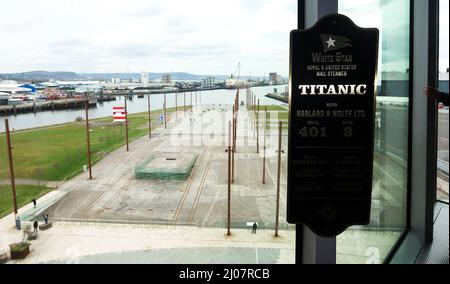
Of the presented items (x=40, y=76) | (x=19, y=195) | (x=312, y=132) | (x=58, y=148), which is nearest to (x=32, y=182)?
(x=19, y=195)

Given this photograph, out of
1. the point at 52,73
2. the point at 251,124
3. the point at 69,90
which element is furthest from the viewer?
the point at 251,124

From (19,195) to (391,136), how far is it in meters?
3.54

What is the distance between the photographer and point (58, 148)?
538 centimetres

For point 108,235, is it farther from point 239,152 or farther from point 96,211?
point 239,152

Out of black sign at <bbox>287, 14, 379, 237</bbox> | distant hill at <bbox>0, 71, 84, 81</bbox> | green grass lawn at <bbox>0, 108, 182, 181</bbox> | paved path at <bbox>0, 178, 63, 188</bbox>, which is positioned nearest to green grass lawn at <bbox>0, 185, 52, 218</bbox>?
paved path at <bbox>0, 178, 63, 188</bbox>

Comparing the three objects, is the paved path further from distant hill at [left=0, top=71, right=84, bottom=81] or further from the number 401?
the number 401

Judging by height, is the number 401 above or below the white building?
below

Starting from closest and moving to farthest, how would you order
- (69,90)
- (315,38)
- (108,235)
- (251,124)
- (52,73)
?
(315,38) < (52,73) < (69,90) < (108,235) < (251,124)

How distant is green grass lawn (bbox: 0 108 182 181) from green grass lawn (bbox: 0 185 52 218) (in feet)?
0.55

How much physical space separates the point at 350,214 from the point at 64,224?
314 cm

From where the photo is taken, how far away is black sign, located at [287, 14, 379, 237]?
120 cm

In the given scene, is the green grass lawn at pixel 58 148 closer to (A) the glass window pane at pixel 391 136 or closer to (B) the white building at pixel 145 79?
(B) the white building at pixel 145 79
